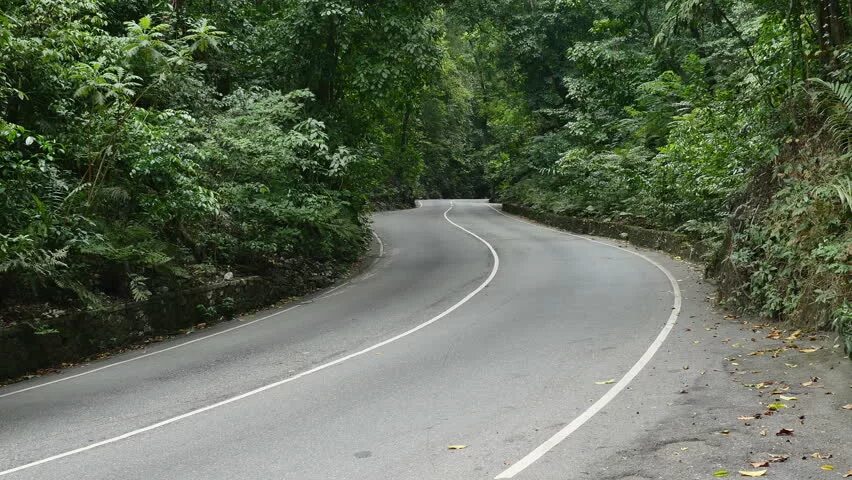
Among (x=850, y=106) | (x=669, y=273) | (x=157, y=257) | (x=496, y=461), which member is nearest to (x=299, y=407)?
(x=496, y=461)

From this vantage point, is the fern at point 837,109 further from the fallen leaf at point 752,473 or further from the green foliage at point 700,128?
the fallen leaf at point 752,473

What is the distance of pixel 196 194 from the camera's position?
47.9ft

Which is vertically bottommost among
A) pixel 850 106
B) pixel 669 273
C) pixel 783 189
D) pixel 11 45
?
pixel 669 273

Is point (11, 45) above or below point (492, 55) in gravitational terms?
A: below

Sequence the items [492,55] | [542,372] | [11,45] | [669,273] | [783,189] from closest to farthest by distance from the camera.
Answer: [542,372] → [11,45] → [783,189] → [669,273] → [492,55]

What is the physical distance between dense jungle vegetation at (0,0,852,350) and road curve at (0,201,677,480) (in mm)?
2035

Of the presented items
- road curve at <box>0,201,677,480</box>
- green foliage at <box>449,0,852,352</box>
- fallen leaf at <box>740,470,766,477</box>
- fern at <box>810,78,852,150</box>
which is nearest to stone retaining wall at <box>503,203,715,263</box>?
green foliage at <box>449,0,852,352</box>

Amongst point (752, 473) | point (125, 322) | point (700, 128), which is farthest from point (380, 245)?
point (752, 473)

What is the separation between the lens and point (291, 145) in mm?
18062

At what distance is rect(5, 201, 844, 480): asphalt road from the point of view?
6.80m

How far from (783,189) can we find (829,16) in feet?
11.5

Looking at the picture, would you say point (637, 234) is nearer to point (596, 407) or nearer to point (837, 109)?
point (837, 109)

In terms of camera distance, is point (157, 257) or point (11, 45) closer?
point (11, 45)

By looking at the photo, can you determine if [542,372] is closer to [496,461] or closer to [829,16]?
[496,461]
